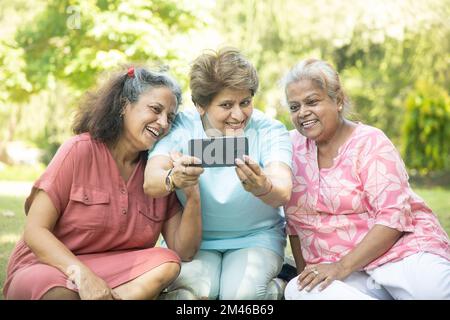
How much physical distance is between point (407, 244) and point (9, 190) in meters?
6.88

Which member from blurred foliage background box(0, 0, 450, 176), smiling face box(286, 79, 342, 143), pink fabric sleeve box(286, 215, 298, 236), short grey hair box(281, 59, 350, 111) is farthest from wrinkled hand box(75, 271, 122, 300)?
blurred foliage background box(0, 0, 450, 176)

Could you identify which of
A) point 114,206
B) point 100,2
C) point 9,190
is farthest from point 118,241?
point 100,2

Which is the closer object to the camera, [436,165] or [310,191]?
[310,191]

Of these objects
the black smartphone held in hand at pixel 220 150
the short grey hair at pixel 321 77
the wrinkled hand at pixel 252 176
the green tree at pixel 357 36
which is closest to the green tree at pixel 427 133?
the green tree at pixel 357 36

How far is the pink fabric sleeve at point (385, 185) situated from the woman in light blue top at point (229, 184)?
394 mm

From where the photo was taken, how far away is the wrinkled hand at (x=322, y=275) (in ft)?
9.50

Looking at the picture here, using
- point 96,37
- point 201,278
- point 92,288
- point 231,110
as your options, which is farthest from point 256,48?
point 92,288

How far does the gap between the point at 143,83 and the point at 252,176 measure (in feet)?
2.61

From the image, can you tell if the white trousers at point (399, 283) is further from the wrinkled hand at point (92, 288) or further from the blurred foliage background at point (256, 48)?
the blurred foliage background at point (256, 48)

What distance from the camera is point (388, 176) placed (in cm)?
298

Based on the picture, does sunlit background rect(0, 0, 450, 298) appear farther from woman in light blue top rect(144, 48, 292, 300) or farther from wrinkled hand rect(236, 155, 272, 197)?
wrinkled hand rect(236, 155, 272, 197)

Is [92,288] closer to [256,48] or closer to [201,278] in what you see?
[201,278]
